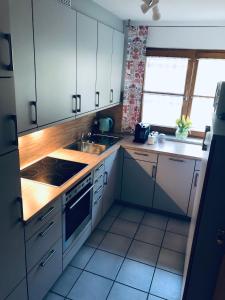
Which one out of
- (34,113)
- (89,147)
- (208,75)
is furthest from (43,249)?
(208,75)

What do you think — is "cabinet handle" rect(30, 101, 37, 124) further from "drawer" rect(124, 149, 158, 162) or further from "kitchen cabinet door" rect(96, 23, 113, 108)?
"drawer" rect(124, 149, 158, 162)

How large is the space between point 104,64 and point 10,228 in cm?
214

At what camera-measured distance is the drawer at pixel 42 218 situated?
5.49 ft

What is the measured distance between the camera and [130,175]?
3.39 metres

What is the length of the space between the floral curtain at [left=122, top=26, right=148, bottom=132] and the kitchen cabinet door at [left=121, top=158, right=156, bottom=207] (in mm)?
683

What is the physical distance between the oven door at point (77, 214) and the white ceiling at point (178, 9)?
6.13 feet

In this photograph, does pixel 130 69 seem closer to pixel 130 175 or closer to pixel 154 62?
pixel 154 62

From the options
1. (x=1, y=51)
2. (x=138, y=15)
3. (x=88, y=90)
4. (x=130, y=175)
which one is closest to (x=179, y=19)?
(x=138, y=15)

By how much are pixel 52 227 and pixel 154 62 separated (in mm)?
2645

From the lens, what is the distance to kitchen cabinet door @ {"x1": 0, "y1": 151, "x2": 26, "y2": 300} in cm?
137

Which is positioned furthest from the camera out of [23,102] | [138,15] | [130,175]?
[130,175]

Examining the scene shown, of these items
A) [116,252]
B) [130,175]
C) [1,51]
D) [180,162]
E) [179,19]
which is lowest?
[116,252]

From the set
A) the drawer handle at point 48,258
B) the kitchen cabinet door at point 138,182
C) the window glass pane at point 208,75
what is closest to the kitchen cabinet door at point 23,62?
the drawer handle at point 48,258

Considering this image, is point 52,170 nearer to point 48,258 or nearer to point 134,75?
point 48,258
